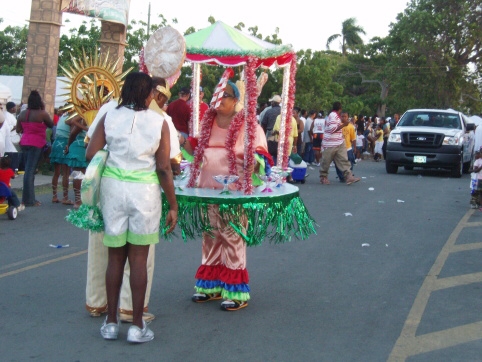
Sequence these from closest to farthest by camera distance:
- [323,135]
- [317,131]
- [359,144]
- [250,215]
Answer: [250,215]
[323,135]
[317,131]
[359,144]

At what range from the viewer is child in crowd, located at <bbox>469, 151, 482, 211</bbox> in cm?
1351

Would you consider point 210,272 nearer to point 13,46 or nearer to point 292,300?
point 292,300

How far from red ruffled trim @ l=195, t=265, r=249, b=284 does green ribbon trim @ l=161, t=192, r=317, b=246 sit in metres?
0.28

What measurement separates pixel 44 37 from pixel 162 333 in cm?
1528

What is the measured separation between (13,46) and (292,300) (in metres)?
55.4

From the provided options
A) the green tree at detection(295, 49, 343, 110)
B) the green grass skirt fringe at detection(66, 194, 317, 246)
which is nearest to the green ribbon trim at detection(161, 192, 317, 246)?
the green grass skirt fringe at detection(66, 194, 317, 246)

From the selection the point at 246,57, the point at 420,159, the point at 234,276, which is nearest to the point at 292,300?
the point at 234,276

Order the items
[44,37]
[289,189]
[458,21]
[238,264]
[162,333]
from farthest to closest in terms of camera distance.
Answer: [458,21] → [44,37] → [289,189] → [238,264] → [162,333]

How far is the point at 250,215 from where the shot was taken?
6.21 meters

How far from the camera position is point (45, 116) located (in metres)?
12.3

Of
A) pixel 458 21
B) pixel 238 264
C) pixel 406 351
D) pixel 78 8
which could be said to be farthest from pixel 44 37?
pixel 458 21

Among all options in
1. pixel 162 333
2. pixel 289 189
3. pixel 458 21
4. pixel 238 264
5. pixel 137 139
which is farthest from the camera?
pixel 458 21

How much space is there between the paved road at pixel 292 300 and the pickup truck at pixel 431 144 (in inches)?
A: 366

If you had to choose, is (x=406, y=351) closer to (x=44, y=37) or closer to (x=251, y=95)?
(x=251, y=95)
